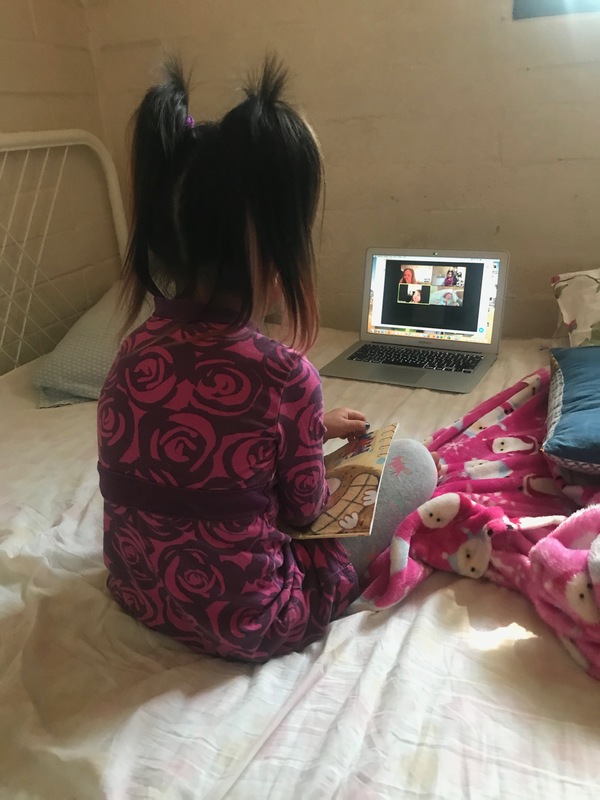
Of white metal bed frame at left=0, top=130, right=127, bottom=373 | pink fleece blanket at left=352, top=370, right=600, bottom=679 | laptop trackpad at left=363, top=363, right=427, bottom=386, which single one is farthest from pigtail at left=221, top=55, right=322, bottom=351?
white metal bed frame at left=0, top=130, right=127, bottom=373

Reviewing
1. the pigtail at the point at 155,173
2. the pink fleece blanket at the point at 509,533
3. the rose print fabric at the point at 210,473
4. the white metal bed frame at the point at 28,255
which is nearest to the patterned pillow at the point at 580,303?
the pink fleece blanket at the point at 509,533

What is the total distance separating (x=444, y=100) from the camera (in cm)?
159

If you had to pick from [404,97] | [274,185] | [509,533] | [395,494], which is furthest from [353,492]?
[404,97]

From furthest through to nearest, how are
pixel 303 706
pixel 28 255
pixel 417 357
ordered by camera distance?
pixel 28 255, pixel 417 357, pixel 303 706

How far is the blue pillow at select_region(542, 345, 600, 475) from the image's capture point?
917 mm

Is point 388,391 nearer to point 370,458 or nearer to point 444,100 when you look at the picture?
point 370,458

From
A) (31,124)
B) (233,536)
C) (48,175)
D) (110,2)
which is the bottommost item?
(233,536)

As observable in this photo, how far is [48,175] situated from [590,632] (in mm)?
1681

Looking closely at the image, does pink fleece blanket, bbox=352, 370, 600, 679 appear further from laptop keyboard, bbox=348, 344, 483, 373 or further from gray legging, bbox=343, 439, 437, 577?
laptop keyboard, bbox=348, 344, 483, 373

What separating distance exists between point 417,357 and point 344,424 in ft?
2.15

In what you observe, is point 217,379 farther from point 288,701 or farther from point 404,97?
point 404,97

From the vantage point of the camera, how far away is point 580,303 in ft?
4.72

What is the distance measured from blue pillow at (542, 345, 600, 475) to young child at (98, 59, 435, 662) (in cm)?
39

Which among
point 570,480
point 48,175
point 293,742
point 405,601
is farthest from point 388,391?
point 48,175
